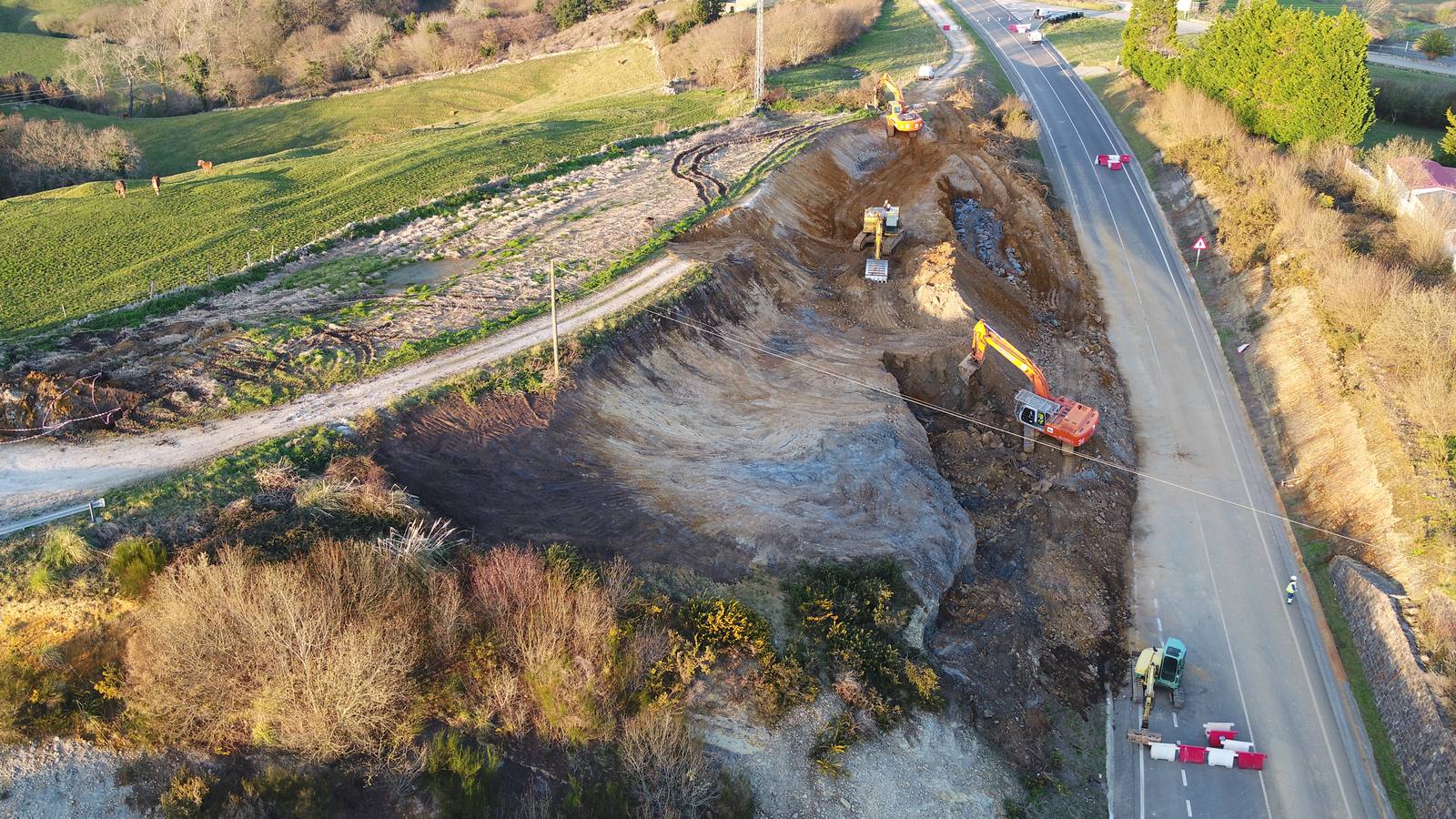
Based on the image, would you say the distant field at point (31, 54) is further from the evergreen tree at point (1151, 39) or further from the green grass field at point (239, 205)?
the evergreen tree at point (1151, 39)

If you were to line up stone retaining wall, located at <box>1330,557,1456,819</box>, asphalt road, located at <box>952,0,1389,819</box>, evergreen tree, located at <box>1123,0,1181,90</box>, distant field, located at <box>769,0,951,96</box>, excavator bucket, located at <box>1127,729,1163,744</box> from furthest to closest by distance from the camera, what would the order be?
1. distant field, located at <box>769,0,951,96</box>
2. evergreen tree, located at <box>1123,0,1181,90</box>
3. excavator bucket, located at <box>1127,729,1163,744</box>
4. asphalt road, located at <box>952,0,1389,819</box>
5. stone retaining wall, located at <box>1330,557,1456,819</box>

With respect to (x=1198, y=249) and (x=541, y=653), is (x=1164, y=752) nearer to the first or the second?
(x=541, y=653)

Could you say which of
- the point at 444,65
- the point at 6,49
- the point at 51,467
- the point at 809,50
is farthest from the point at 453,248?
the point at 6,49

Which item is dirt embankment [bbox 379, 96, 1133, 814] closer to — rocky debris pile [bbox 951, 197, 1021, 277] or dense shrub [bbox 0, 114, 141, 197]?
rocky debris pile [bbox 951, 197, 1021, 277]

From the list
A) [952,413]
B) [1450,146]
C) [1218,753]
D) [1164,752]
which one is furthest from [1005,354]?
[1450,146]

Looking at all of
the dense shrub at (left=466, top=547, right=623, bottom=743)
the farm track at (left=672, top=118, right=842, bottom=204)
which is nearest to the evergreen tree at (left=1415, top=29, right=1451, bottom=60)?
the farm track at (left=672, top=118, right=842, bottom=204)

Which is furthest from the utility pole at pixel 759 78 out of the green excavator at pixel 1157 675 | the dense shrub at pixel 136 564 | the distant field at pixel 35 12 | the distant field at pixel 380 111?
the distant field at pixel 35 12

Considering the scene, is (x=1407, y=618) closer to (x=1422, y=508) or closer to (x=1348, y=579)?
(x=1348, y=579)
